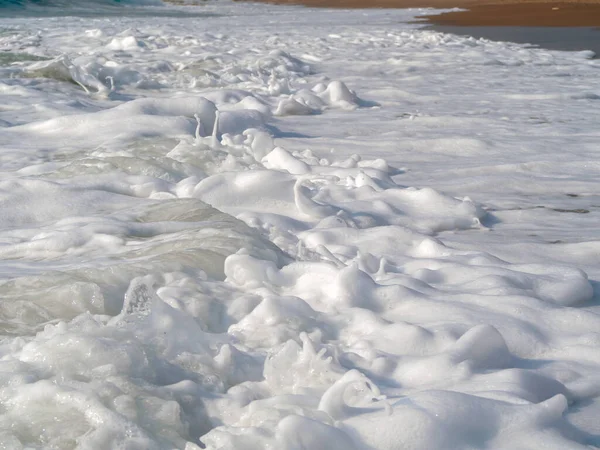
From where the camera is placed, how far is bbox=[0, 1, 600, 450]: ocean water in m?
1.67

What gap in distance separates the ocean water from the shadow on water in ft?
15.6

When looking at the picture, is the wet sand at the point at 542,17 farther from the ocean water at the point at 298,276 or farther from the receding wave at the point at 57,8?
the receding wave at the point at 57,8

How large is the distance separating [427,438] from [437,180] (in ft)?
8.29

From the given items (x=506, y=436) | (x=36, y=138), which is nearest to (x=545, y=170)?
(x=506, y=436)

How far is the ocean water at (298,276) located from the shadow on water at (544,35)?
475 cm

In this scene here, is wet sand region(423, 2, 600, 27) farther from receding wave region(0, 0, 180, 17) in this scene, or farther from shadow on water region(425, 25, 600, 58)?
receding wave region(0, 0, 180, 17)

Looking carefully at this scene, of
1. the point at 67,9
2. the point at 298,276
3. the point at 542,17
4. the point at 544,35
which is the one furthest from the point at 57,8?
the point at 298,276

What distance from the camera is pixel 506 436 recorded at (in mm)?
1643

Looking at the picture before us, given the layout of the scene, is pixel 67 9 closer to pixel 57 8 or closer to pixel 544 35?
pixel 57 8

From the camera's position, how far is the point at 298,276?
2.52 m

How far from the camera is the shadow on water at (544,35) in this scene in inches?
404

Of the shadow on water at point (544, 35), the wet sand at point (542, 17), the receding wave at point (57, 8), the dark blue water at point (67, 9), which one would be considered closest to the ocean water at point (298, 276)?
the shadow on water at point (544, 35)

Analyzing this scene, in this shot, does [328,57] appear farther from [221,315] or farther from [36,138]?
[221,315]

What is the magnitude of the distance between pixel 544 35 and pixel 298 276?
420 inches
